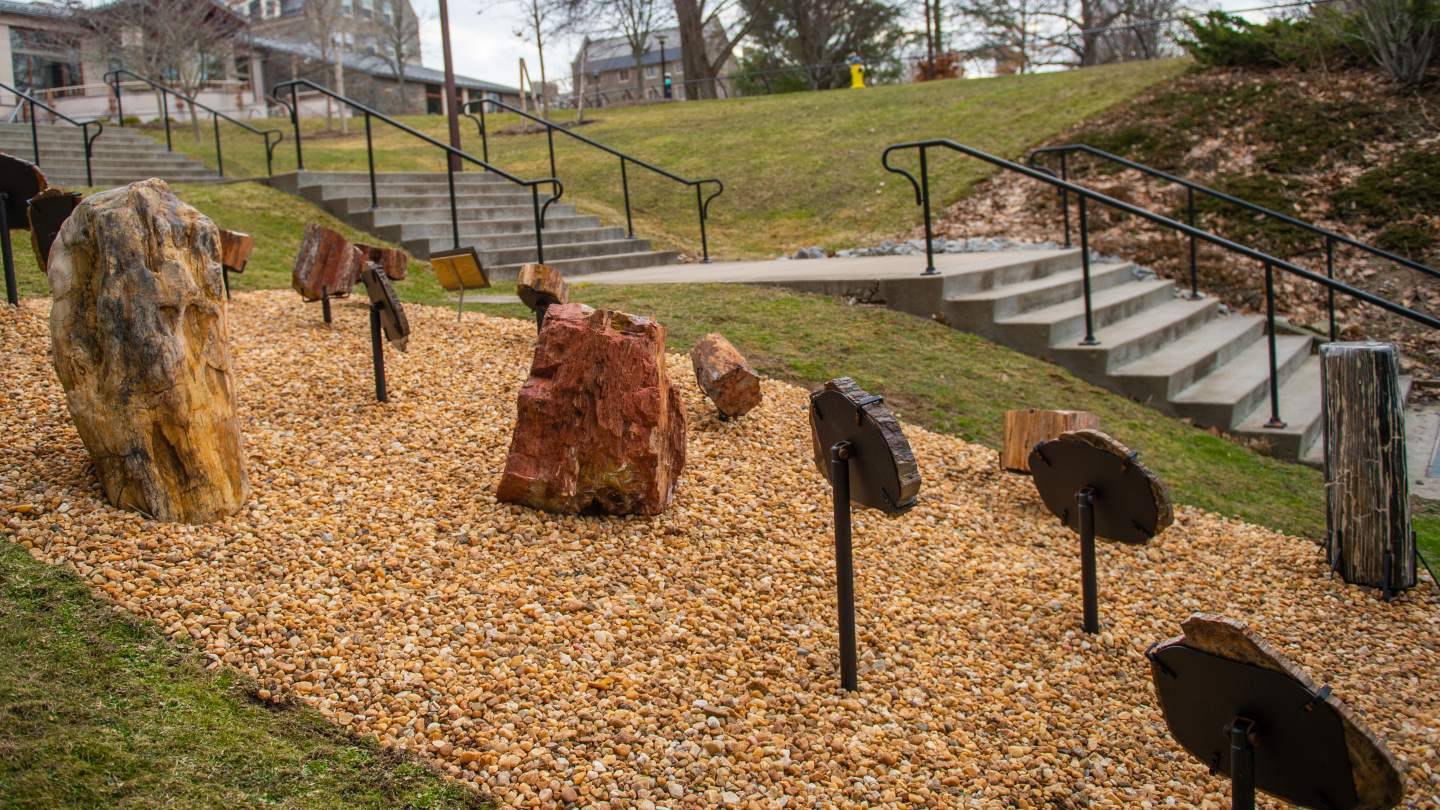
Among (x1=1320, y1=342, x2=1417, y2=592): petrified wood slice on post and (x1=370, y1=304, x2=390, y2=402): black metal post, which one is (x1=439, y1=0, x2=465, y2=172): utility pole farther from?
(x1=1320, y1=342, x2=1417, y2=592): petrified wood slice on post

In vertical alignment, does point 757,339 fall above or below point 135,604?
above

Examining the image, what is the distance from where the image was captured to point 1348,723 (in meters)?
2.17

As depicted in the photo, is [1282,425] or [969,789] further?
[1282,425]

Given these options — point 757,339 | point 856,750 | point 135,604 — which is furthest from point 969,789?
point 757,339

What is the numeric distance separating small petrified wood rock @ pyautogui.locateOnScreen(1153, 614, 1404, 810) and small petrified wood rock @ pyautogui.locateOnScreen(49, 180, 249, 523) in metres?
3.18

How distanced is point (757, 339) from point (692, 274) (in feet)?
9.75

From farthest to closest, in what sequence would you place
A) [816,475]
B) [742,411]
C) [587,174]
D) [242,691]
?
[587,174]
[742,411]
[816,475]
[242,691]

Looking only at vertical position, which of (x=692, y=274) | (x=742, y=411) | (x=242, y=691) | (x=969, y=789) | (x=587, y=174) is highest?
(x=587, y=174)

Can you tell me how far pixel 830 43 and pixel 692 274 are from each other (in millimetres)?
26042

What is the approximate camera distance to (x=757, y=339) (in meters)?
6.87

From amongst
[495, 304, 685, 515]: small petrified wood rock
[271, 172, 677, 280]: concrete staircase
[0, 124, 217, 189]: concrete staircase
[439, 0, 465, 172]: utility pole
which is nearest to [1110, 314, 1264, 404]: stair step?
[495, 304, 685, 515]: small petrified wood rock

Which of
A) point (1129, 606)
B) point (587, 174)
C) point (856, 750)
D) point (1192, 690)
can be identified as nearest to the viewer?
point (1192, 690)

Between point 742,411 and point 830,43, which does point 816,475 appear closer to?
point 742,411

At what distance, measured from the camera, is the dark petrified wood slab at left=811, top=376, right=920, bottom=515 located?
10.5 ft
